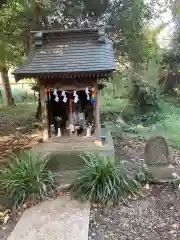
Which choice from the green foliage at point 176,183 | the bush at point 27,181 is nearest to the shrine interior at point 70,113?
the bush at point 27,181

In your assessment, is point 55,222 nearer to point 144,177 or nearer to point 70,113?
point 144,177

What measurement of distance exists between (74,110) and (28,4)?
19.5 feet

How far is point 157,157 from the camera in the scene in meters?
7.61

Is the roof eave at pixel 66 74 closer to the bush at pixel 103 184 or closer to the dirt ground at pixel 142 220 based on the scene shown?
the bush at pixel 103 184

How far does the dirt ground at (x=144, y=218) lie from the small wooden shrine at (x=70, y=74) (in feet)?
10.5

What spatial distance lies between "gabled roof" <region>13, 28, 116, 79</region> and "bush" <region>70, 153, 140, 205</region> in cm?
271

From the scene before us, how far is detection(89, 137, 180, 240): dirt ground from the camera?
5.36 m

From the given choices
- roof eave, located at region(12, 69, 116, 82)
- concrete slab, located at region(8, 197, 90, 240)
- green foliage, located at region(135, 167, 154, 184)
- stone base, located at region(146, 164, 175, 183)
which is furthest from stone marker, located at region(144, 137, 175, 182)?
roof eave, located at region(12, 69, 116, 82)

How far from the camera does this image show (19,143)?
1128 cm

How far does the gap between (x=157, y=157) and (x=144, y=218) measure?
2.08 metres

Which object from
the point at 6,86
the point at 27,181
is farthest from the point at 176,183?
the point at 6,86

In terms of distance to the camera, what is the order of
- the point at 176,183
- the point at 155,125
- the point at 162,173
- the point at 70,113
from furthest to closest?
the point at 155,125 → the point at 70,113 → the point at 162,173 → the point at 176,183

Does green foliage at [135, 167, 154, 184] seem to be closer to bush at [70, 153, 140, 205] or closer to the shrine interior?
bush at [70, 153, 140, 205]

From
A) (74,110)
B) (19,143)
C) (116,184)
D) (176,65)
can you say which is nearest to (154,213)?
(116,184)
